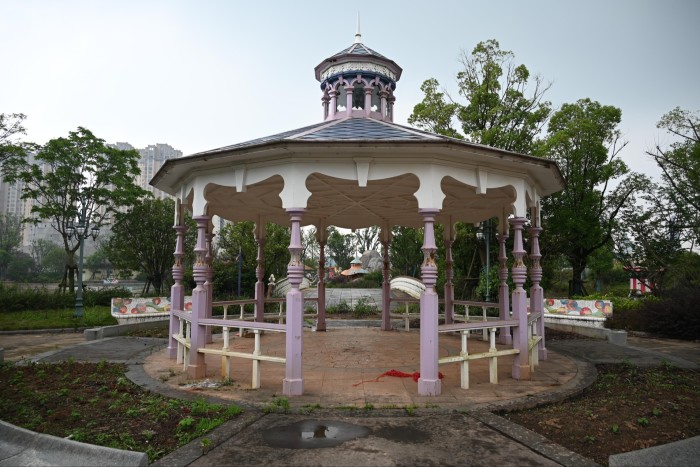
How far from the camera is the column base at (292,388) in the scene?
249 inches

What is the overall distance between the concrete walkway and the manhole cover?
0.03 meters

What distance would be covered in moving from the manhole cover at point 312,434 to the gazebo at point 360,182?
4.20 ft

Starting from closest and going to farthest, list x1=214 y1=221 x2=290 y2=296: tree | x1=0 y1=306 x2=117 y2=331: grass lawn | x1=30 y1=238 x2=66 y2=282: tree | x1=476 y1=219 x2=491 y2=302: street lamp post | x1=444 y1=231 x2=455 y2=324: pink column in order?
x1=444 y1=231 x2=455 y2=324: pink column
x1=0 y1=306 x2=117 y2=331: grass lawn
x1=476 y1=219 x2=491 y2=302: street lamp post
x1=214 y1=221 x2=290 y2=296: tree
x1=30 y1=238 x2=66 y2=282: tree

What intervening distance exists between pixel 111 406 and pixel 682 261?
81.7ft

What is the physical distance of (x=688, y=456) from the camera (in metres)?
3.53

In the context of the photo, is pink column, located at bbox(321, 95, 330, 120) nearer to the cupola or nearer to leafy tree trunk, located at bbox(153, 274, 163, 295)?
the cupola

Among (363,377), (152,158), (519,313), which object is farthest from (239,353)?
(152,158)

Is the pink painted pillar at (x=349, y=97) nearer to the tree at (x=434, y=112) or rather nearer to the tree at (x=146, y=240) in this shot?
the tree at (x=434, y=112)

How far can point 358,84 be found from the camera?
10867mm

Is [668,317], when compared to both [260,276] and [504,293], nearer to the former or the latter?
[504,293]

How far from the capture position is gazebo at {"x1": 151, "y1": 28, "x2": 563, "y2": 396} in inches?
256

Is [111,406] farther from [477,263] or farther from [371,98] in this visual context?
[477,263]

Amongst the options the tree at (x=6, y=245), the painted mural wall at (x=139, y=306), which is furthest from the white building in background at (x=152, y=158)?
the painted mural wall at (x=139, y=306)


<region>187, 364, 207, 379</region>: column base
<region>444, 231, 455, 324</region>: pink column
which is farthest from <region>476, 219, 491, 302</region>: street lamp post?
<region>187, 364, 207, 379</region>: column base
